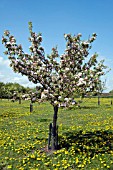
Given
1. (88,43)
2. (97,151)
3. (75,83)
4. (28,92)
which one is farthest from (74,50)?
(97,151)

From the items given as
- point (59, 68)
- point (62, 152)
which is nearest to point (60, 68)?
point (59, 68)

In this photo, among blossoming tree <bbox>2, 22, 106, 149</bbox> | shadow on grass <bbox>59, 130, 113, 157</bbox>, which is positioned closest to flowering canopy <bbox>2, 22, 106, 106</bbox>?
blossoming tree <bbox>2, 22, 106, 149</bbox>

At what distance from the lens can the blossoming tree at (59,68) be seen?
599 inches

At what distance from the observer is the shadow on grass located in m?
16.6

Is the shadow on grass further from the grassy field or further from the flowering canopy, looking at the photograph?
the flowering canopy

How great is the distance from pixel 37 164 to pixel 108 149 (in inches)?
203

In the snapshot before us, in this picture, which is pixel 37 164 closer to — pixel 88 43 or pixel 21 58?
pixel 21 58

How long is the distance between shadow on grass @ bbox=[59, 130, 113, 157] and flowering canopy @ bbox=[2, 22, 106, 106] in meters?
3.79

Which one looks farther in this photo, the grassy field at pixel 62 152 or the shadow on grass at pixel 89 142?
the shadow on grass at pixel 89 142

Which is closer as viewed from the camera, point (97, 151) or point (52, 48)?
point (97, 151)

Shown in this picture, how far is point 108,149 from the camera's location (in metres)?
16.9

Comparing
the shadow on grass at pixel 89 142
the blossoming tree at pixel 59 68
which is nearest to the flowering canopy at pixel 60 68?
the blossoming tree at pixel 59 68

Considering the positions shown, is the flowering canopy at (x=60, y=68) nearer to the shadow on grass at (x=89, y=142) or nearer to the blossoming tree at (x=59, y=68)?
the blossoming tree at (x=59, y=68)

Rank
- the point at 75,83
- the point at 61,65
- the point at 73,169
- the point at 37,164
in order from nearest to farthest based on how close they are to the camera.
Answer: the point at 73,169
the point at 37,164
the point at 75,83
the point at 61,65
